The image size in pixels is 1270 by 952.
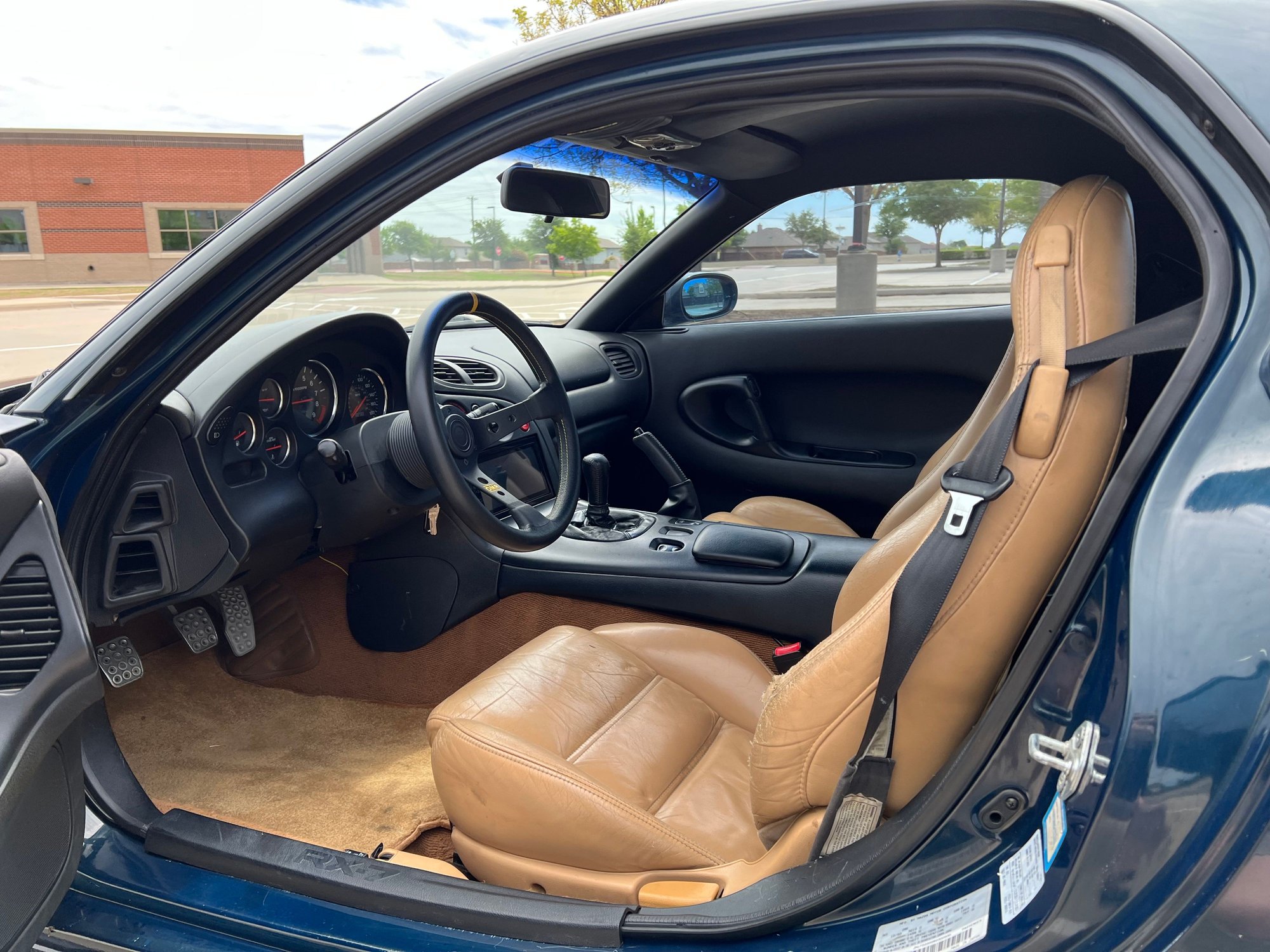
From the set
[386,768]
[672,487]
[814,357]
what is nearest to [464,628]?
[386,768]

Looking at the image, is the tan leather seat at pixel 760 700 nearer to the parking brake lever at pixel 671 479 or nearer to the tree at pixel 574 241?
the parking brake lever at pixel 671 479

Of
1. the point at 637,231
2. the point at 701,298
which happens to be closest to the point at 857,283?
the point at 701,298

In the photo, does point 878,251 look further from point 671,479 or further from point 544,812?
point 544,812

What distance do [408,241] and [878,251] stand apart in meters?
1.47

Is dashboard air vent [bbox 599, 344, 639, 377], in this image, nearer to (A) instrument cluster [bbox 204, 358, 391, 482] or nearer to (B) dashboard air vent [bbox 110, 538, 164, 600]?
(A) instrument cluster [bbox 204, 358, 391, 482]

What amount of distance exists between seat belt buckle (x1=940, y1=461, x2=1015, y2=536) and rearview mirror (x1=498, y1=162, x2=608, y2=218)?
4.34ft

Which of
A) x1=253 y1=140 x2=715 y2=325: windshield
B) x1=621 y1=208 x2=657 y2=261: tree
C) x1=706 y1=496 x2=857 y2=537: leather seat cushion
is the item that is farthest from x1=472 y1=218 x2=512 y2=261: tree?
x1=706 y1=496 x2=857 y2=537: leather seat cushion

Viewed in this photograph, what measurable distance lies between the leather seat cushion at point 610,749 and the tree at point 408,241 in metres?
0.79

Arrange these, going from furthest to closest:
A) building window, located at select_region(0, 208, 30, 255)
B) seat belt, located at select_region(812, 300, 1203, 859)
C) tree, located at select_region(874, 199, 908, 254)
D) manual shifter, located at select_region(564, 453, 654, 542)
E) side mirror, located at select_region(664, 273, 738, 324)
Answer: building window, located at select_region(0, 208, 30, 255) → side mirror, located at select_region(664, 273, 738, 324) → tree, located at select_region(874, 199, 908, 254) → manual shifter, located at select_region(564, 453, 654, 542) → seat belt, located at select_region(812, 300, 1203, 859)

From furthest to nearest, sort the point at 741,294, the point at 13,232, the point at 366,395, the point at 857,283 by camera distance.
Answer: the point at 13,232 → the point at 741,294 → the point at 857,283 → the point at 366,395

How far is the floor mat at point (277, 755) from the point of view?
1843mm

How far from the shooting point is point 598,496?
7.87 feet

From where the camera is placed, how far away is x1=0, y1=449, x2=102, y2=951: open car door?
87 cm

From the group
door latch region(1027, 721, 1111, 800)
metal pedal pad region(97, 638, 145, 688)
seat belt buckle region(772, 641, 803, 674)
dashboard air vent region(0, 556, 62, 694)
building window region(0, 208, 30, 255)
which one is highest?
building window region(0, 208, 30, 255)
